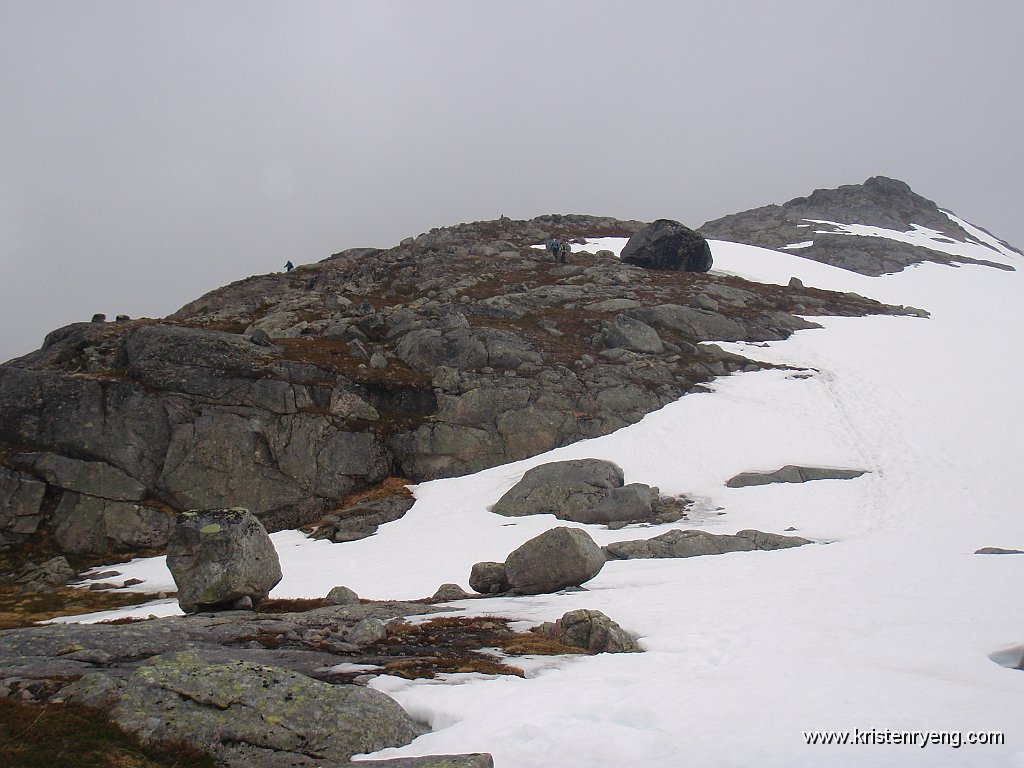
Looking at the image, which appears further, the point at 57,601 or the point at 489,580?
the point at 57,601

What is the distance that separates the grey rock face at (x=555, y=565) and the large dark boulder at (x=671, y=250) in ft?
175

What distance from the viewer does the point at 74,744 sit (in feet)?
22.3

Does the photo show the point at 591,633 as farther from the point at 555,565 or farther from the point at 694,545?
the point at 694,545

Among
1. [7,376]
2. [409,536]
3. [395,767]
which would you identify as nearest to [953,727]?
[395,767]

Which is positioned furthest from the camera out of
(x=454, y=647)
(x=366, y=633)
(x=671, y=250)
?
(x=671, y=250)

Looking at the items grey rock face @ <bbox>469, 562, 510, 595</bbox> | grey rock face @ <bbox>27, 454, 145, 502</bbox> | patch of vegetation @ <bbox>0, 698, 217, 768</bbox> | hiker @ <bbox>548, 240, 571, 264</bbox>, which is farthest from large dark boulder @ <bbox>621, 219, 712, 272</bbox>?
patch of vegetation @ <bbox>0, 698, 217, 768</bbox>

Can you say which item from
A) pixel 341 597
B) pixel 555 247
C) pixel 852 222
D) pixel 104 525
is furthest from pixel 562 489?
pixel 852 222

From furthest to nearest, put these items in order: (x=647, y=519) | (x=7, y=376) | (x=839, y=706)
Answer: (x=7, y=376) < (x=647, y=519) < (x=839, y=706)

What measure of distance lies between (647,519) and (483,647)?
17321mm

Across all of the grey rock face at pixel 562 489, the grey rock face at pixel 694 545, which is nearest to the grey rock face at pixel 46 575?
the grey rock face at pixel 562 489

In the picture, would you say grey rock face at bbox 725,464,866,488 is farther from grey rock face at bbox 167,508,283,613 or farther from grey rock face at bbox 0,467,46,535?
grey rock face at bbox 0,467,46,535

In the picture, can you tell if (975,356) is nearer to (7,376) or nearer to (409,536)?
(409,536)

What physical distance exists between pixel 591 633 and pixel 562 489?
55.9 feet

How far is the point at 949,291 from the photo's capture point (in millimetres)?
76062
